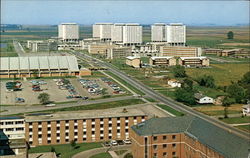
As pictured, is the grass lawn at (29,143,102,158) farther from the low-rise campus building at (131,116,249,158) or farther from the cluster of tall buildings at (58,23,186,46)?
the cluster of tall buildings at (58,23,186,46)

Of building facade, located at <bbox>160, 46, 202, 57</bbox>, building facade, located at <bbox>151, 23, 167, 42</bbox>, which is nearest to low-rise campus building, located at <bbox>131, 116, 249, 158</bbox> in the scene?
building facade, located at <bbox>160, 46, 202, 57</bbox>

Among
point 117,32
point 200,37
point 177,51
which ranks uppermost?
point 117,32

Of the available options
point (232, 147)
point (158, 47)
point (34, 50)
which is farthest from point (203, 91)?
point (34, 50)

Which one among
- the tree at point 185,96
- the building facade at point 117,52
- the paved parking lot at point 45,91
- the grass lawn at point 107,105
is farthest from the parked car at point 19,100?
the building facade at point 117,52

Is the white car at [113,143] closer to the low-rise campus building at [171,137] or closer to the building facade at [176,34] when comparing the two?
the low-rise campus building at [171,137]

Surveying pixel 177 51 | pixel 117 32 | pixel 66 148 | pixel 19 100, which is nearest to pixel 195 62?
pixel 177 51

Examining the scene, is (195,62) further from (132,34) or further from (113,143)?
(113,143)
